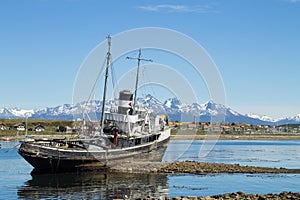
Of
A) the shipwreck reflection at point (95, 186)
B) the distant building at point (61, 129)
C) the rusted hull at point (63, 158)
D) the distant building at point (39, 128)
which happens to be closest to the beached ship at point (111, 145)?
the rusted hull at point (63, 158)

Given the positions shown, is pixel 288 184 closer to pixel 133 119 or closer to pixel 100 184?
pixel 100 184

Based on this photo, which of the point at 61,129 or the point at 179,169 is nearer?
the point at 179,169

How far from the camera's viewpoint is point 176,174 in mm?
54531

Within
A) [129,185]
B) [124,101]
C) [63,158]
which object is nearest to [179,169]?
[124,101]

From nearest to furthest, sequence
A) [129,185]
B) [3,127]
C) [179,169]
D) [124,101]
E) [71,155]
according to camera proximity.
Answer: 1. [129,185]
2. [71,155]
3. [179,169]
4. [124,101]
5. [3,127]

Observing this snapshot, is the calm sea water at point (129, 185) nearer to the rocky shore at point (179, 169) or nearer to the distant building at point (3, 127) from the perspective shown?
the rocky shore at point (179, 169)

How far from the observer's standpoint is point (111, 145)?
57.7 metres

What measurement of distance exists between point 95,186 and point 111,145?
1301 centimetres

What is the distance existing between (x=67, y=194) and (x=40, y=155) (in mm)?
11207

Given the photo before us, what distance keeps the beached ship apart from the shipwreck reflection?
1.52m

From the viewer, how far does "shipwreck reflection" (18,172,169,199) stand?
39.9m

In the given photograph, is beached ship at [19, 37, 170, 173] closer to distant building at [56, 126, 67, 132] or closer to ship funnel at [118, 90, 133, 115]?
ship funnel at [118, 90, 133, 115]

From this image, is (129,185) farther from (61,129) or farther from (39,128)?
(61,129)

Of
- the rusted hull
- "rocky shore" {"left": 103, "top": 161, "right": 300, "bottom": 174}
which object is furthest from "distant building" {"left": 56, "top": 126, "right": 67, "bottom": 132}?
the rusted hull
